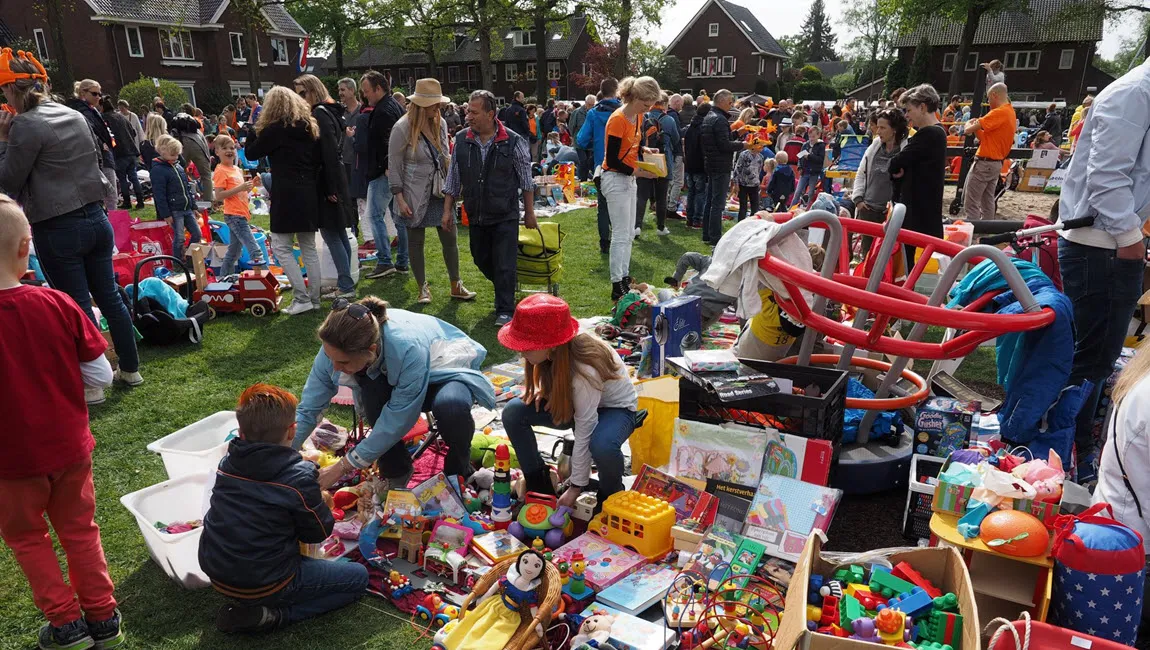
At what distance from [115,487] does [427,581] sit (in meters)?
2.07

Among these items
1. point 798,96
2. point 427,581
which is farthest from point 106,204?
point 798,96

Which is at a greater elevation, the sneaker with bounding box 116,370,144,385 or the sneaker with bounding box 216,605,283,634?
the sneaker with bounding box 116,370,144,385

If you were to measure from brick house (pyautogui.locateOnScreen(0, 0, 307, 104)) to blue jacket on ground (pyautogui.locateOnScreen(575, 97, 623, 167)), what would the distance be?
83.2ft

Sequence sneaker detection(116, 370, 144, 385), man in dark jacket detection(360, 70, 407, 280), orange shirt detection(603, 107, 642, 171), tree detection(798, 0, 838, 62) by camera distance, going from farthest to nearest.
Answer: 1. tree detection(798, 0, 838, 62)
2. man in dark jacket detection(360, 70, 407, 280)
3. orange shirt detection(603, 107, 642, 171)
4. sneaker detection(116, 370, 144, 385)

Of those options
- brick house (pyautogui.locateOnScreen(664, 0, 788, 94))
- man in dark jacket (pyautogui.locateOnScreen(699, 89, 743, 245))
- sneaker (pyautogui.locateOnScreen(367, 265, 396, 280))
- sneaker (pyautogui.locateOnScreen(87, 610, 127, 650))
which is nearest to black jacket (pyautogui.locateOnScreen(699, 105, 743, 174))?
man in dark jacket (pyautogui.locateOnScreen(699, 89, 743, 245))

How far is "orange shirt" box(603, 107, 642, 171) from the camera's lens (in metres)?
7.11

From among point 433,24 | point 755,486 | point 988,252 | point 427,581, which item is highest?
point 433,24

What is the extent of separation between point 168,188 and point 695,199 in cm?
714

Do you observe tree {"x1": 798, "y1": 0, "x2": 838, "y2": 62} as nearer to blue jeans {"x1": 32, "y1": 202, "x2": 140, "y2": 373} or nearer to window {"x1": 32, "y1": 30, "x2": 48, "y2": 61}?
window {"x1": 32, "y1": 30, "x2": 48, "y2": 61}

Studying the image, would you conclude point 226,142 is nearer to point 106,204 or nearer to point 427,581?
point 106,204

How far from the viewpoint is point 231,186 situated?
7.86 m

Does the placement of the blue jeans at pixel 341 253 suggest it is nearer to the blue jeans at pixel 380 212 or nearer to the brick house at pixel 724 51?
the blue jeans at pixel 380 212

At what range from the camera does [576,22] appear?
51688mm

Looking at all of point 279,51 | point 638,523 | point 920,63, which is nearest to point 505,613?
point 638,523
